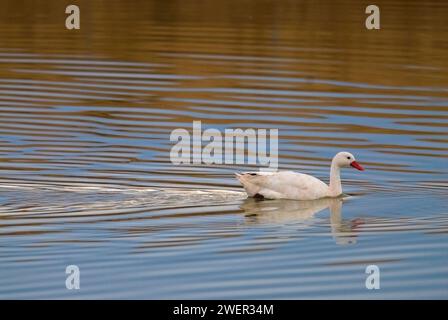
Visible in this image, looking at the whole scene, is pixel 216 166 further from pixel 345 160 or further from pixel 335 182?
pixel 335 182

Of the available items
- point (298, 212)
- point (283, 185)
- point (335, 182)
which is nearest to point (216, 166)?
point (283, 185)

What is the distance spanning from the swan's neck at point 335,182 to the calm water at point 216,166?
0.16m

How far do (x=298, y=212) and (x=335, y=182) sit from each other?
0.96m

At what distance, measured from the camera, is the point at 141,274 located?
14.1 meters

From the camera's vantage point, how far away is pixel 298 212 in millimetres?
17672

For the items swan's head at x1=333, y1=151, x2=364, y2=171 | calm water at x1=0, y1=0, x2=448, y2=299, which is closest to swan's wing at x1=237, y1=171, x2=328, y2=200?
calm water at x1=0, y1=0, x2=448, y2=299

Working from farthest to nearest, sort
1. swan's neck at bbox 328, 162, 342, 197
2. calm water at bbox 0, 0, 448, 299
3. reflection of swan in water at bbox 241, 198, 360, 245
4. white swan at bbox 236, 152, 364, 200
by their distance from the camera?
swan's neck at bbox 328, 162, 342, 197, white swan at bbox 236, 152, 364, 200, reflection of swan in water at bbox 241, 198, 360, 245, calm water at bbox 0, 0, 448, 299

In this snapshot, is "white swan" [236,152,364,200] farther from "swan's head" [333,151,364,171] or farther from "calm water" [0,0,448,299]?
"swan's head" [333,151,364,171]

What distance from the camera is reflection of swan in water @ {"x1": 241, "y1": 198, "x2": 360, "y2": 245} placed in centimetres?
1639

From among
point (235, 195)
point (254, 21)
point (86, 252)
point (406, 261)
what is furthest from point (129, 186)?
point (254, 21)

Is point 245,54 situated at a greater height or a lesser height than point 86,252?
greater

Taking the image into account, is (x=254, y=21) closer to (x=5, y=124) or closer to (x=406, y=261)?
(x=5, y=124)
